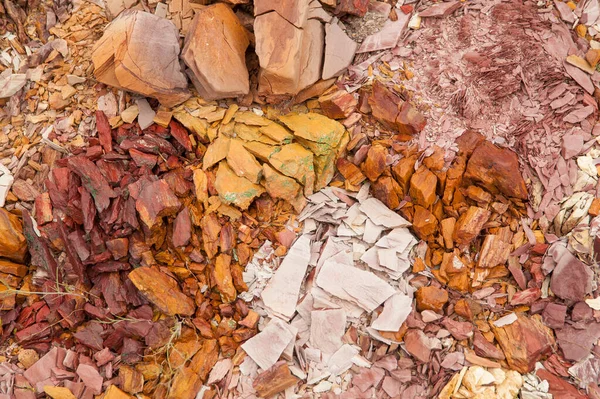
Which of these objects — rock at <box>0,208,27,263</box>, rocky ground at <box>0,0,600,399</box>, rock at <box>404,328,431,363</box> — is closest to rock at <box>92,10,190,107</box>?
rocky ground at <box>0,0,600,399</box>

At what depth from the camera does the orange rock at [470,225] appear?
3.34 m

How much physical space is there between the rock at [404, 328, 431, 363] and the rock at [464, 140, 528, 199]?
1233 millimetres

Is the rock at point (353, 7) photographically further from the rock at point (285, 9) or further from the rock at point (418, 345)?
the rock at point (418, 345)

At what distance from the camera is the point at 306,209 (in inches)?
143

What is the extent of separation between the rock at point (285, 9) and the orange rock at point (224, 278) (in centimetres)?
193

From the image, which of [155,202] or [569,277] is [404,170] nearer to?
[569,277]

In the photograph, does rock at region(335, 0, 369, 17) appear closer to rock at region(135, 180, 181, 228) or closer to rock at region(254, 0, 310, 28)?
rock at region(254, 0, 310, 28)

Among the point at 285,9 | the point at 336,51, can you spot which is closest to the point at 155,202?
the point at 285,9

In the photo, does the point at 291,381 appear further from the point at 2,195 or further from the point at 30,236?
the point at 2,195

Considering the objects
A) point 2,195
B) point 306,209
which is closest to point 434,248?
point 306,209

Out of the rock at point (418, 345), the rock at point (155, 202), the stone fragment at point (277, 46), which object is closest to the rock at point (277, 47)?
the stone fragment at point (277, 46)

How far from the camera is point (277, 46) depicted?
3424 mm

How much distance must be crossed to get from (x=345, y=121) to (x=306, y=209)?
0.81 metres

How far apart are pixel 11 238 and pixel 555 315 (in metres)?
4.11
